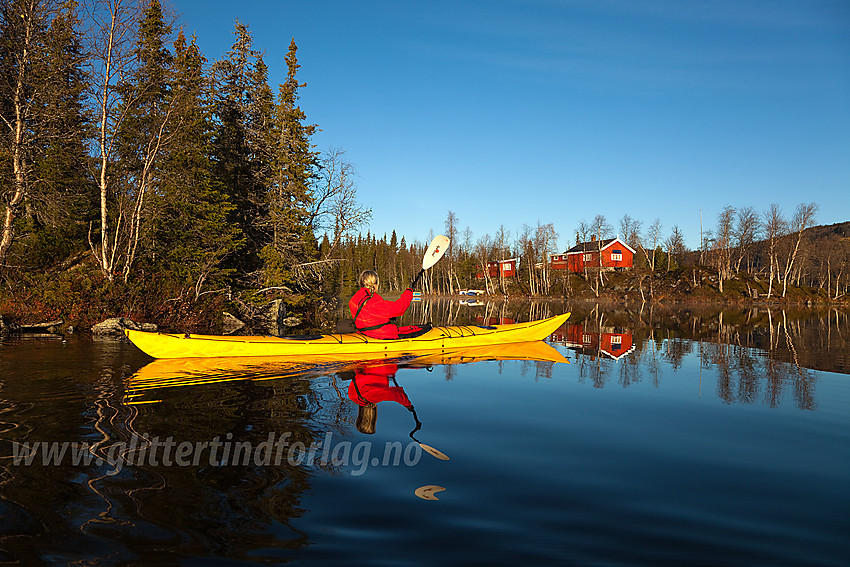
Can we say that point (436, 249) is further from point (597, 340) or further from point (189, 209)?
point (189, 209)

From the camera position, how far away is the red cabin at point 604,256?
6856 cm

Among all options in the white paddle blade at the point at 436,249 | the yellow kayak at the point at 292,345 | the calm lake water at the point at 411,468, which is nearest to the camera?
the calm lake water at the point at 411,468

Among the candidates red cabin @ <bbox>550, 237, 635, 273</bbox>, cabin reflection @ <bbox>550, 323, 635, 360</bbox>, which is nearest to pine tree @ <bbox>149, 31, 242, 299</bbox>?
cabin reflection @ <bbox>550, 323, 635, 360</bbox>

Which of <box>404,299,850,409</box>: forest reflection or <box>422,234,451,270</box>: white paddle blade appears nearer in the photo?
<box>404,299,850,409</box>: forest reflection

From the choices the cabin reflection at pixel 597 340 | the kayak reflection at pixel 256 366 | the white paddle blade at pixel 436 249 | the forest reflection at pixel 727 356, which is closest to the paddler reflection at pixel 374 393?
the kayak reflection at pixel 256 366

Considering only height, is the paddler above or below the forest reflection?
above

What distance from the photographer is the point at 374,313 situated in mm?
10922

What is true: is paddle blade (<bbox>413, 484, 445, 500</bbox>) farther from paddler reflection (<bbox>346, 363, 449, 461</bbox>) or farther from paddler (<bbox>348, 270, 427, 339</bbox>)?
paddler (<bbox>348, 270, 427, 339</bbox>)

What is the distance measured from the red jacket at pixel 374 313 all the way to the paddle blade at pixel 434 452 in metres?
5.24

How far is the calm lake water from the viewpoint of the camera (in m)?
3.26

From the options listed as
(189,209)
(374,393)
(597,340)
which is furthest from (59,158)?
(597,340)

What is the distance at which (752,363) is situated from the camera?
11555 mm

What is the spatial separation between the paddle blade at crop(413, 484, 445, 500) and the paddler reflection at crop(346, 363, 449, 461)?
2.51ft

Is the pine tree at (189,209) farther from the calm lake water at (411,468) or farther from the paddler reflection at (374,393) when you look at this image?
the paddler reflection at (374,393)
